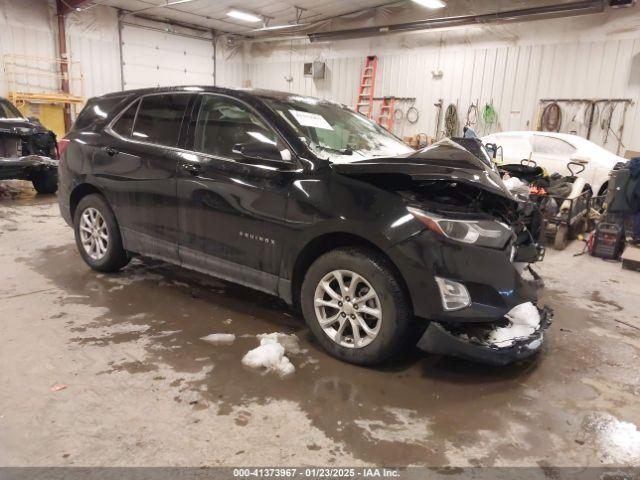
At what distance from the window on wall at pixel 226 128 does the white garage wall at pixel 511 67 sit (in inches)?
396

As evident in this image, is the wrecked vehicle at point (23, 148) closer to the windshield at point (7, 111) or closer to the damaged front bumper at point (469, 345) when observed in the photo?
the windshield at point (7, 111)

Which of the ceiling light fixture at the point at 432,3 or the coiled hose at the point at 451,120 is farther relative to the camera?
the coiled hose at the point at 451,120

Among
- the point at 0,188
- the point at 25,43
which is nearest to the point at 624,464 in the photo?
the point at 0,188

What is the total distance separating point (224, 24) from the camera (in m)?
15.4

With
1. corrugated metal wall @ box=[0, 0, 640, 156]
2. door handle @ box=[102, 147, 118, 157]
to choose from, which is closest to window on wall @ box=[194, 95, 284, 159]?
door handle @ box=[102, 147, 118, 157]

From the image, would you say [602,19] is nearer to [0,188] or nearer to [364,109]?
[364,109]

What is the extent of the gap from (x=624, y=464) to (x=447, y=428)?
2.43 feet

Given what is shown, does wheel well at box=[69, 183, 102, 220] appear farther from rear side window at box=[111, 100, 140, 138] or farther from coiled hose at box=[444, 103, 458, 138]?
coiled hose at box=[444, 103, 458, 138]

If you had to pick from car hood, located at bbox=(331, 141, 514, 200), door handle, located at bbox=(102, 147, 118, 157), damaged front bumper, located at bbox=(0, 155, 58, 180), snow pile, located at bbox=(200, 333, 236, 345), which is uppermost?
car hood, located at bbox=(331, 141, 514, 200)

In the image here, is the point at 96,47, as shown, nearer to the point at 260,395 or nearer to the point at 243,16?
the point at 243,16

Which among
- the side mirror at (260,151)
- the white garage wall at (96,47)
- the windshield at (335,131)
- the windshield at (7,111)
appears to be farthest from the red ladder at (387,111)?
the side mirror at (260,151)

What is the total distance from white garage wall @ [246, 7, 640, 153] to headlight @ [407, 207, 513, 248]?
9.89 m

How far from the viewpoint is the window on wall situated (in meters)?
3.11

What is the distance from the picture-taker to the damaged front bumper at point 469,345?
2480 millimetres
